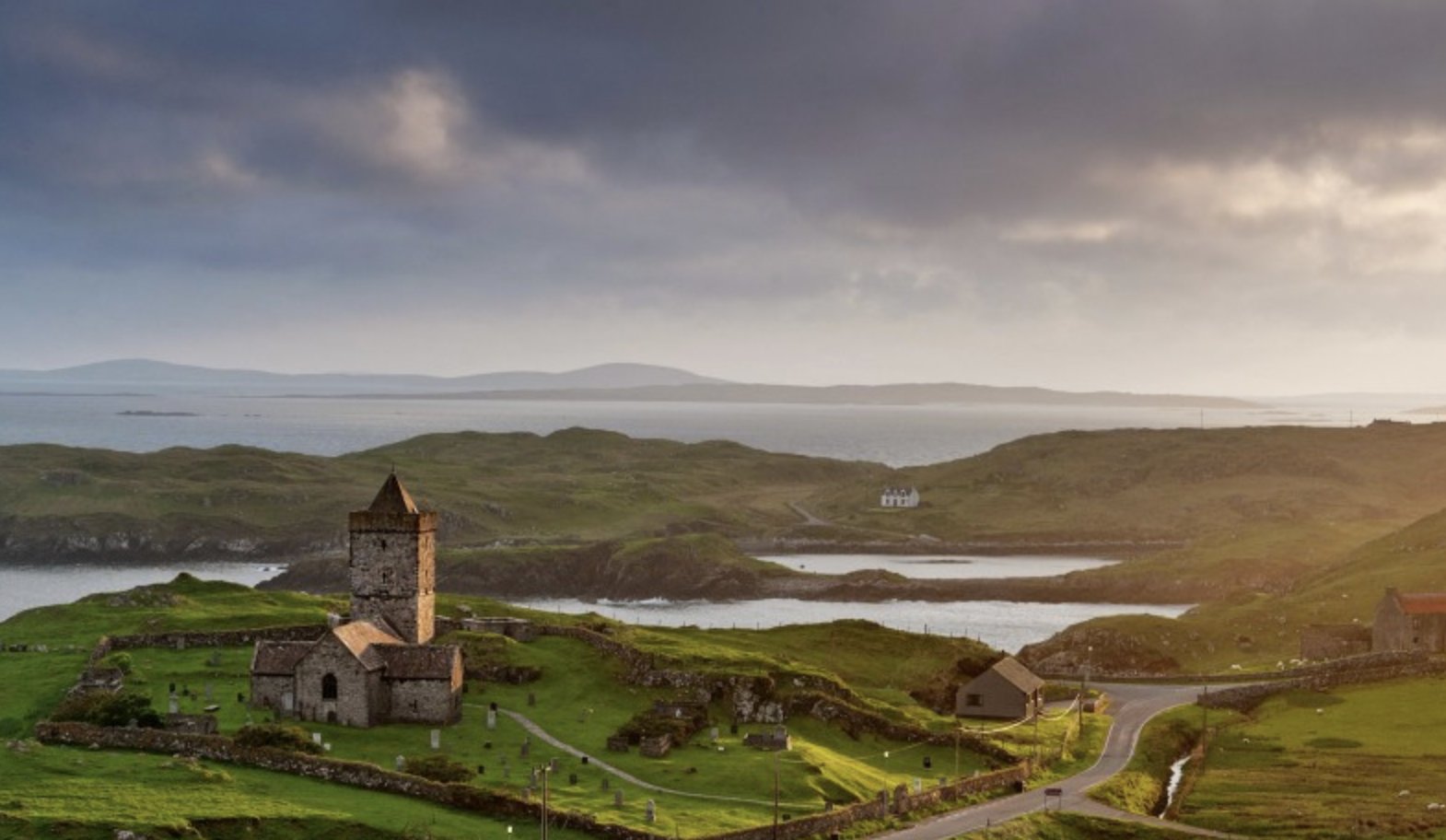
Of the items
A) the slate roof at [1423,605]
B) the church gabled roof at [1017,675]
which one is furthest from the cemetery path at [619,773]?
the slate roof at [1423,605]

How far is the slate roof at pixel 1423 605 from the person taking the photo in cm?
10231

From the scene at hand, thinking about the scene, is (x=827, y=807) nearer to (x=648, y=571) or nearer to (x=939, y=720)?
(x=939, y=720)

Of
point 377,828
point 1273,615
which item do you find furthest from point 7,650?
point 1273,615

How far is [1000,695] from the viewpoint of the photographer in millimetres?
84438

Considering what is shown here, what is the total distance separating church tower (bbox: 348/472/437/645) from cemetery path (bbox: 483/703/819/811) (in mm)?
13585

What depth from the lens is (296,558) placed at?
19838 centimetres

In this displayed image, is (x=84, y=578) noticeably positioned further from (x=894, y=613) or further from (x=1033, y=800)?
(x=1033, y=800)

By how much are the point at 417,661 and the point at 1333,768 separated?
49.0 metres

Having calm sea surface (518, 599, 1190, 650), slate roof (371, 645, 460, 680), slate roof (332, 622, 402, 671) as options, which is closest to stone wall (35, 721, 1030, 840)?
slate roof (332, 622, 402, 671)

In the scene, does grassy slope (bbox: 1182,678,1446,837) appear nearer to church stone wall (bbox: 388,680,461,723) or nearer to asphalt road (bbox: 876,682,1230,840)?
asphalt road (bbox: 876,682,1230,840)

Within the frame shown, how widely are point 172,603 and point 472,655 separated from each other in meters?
32.1

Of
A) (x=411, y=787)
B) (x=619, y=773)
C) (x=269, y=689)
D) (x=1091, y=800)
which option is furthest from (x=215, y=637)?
(x=1091, y=800)

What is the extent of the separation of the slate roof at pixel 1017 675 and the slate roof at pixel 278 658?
136ft

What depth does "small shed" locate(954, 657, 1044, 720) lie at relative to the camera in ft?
276
